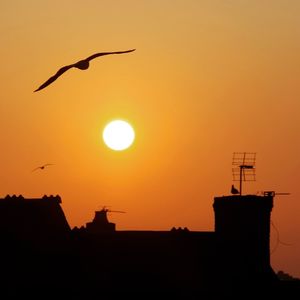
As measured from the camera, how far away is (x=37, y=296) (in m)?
45.5

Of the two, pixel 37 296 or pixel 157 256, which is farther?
pixel 157 256

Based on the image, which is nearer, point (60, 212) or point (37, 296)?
point (37, 296)

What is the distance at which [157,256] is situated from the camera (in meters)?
49.2

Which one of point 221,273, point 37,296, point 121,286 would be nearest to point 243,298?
point 221,273

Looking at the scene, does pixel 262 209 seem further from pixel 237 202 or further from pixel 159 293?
pixel 159 293

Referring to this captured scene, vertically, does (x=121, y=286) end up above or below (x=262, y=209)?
below

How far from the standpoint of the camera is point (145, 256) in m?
49.1

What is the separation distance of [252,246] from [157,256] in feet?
13.5

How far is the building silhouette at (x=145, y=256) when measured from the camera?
4706 cm

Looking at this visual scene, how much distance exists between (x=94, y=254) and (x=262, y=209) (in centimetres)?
745

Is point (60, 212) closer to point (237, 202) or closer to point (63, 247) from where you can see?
point (63, 247)

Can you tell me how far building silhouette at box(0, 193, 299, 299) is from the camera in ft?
154

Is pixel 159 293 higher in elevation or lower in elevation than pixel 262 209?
lower

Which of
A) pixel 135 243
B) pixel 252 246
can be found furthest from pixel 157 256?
pixel 252 246
